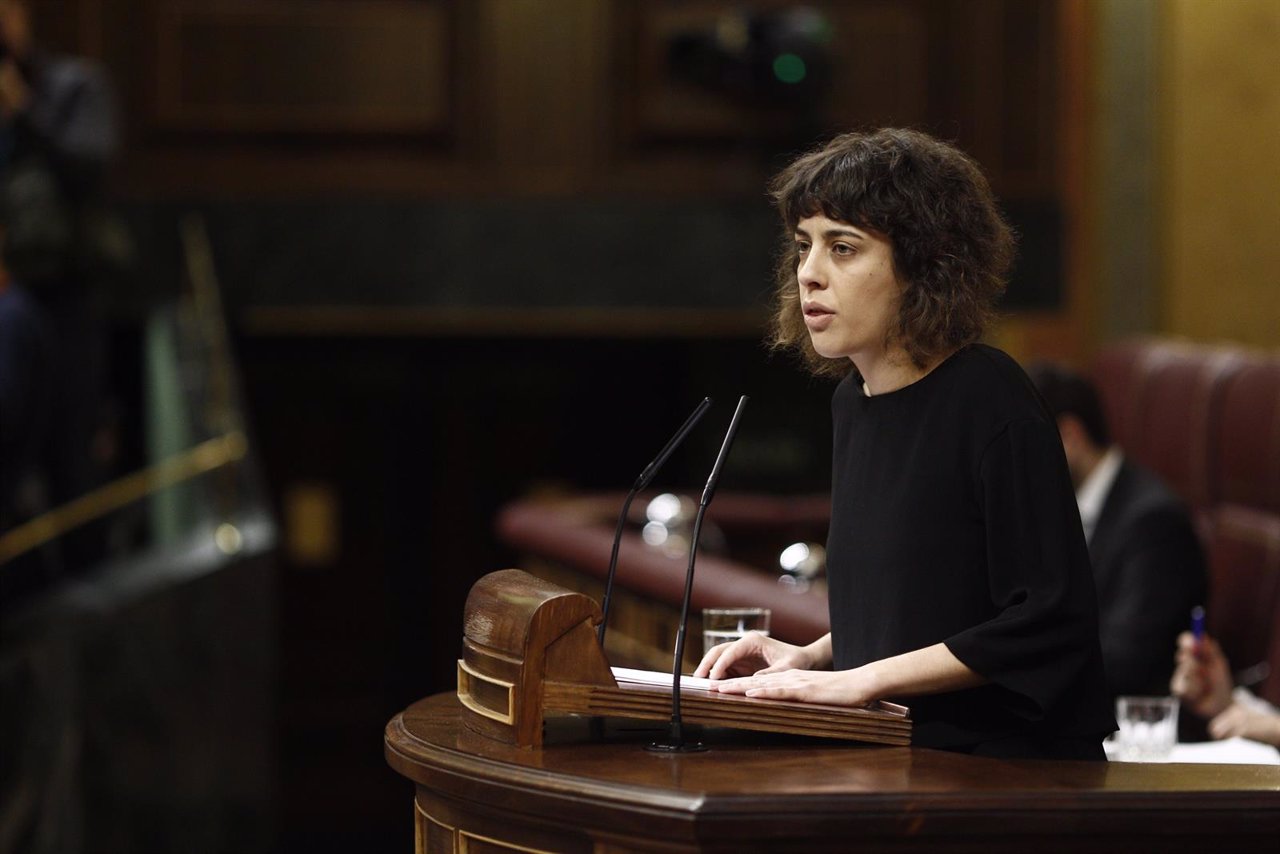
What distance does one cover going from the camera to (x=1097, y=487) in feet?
12.8

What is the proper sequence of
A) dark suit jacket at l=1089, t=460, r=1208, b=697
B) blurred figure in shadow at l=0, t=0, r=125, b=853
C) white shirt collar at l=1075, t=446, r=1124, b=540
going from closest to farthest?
dark suit jacket at l=1089, t=460, r=1208, b=697 < white shirt collar at l=1075, t=446, r=1124, b=540 < blurred figure in shadow at l=0, t=0, r=125, b=853

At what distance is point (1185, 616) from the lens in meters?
3.75

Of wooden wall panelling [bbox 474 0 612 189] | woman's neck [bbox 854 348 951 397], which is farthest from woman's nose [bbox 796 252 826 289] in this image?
wooden wall panelling [bbox 474 0 612 189]

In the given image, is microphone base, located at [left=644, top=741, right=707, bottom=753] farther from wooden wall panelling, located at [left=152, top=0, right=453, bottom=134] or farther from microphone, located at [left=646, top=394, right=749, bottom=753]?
wooden wall panelling, located at [left=152, top=0, right=453, bottom=134]

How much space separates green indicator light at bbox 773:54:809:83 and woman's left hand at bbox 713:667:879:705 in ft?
16.6

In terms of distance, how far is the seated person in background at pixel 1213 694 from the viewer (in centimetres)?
338

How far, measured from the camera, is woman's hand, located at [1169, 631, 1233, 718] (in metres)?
3.44

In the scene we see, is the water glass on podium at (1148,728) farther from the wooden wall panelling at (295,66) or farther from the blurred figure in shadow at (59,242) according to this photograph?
the wooden wall panelling at (295,66)

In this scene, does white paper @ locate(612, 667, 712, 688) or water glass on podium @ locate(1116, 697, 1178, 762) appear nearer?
white paper @ locate(612, 667, 712, 688)

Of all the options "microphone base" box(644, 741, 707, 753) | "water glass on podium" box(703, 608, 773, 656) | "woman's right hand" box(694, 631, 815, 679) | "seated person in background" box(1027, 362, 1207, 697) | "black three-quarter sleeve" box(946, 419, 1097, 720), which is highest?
"black three-quarter sleeve" box(946, 419, 1097, 720)

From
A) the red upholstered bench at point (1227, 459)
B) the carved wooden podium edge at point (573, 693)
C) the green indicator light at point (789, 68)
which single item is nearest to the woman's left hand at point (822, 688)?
the carved wooden podium edge at point (573, 693)

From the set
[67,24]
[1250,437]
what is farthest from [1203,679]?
[67,24]

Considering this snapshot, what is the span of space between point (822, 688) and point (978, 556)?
208 mm

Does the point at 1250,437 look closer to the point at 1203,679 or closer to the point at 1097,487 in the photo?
the point at 1097,487
